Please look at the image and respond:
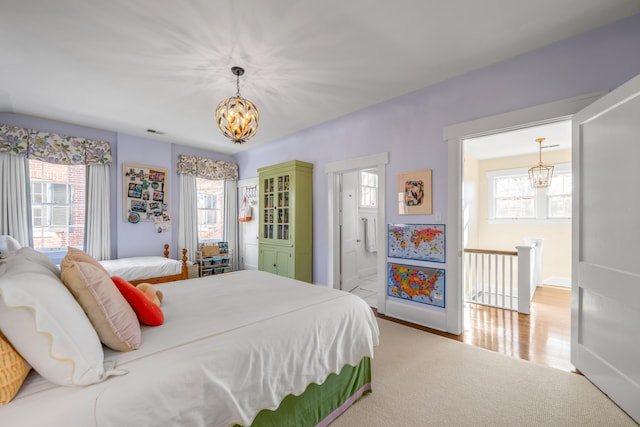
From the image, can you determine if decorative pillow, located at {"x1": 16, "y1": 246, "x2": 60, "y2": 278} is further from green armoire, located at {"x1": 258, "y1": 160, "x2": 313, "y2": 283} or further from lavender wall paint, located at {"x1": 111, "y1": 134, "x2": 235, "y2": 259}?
lavender wall paint, located at {"x1": 111, "y1": 134, "x2": 235, "y2": 259}

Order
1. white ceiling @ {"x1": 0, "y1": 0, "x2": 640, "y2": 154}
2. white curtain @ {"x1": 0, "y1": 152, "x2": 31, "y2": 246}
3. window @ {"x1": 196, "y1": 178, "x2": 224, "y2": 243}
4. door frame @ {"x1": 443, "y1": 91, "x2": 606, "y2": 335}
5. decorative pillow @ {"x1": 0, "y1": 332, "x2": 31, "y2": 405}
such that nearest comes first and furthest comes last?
decorative pillow @ {"x1": 0, "y1": 332, "x2": 31, "y2": 405}
white ceiling @ {"x1": 0, "y1": 0, "x2": 640, "y2": 154}
door frame @ {"x1": 443, "y1": 91, "x2": 606, "y2": 335}
white curtain @ {"x1": 0, "y1": 152, "x2": 31, "y2": 246}
window @ {"x1": 196, "y1": 178, "x2": 224, "y2": 243}

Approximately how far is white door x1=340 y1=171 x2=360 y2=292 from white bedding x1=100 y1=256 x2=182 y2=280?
8.14 feet

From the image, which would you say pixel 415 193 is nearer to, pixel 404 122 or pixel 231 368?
pixel 404 122

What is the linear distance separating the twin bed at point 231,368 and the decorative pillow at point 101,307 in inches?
2.3

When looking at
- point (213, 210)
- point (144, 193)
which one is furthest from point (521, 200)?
point (144, 193)

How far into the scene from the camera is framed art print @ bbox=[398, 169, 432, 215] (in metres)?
3.06

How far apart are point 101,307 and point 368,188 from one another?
485cm

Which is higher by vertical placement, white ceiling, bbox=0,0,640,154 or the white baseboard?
white ceiling, bbox=0,0,640,154

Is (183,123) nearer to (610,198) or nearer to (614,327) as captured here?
(610,198)

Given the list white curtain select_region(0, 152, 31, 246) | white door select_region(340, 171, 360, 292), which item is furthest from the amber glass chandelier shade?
white curtain select_region(0, 152, 31, 246)

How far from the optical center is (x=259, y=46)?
2.27 meters

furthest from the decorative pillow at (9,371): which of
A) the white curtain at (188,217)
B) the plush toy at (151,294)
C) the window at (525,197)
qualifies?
the window at (525,197)

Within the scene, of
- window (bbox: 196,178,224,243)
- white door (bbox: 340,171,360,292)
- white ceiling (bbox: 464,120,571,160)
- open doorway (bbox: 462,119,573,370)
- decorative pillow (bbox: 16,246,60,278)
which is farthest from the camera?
window (bbox: 196,178,224,243)

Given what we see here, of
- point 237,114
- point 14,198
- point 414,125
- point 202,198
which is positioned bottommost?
point 14,198
